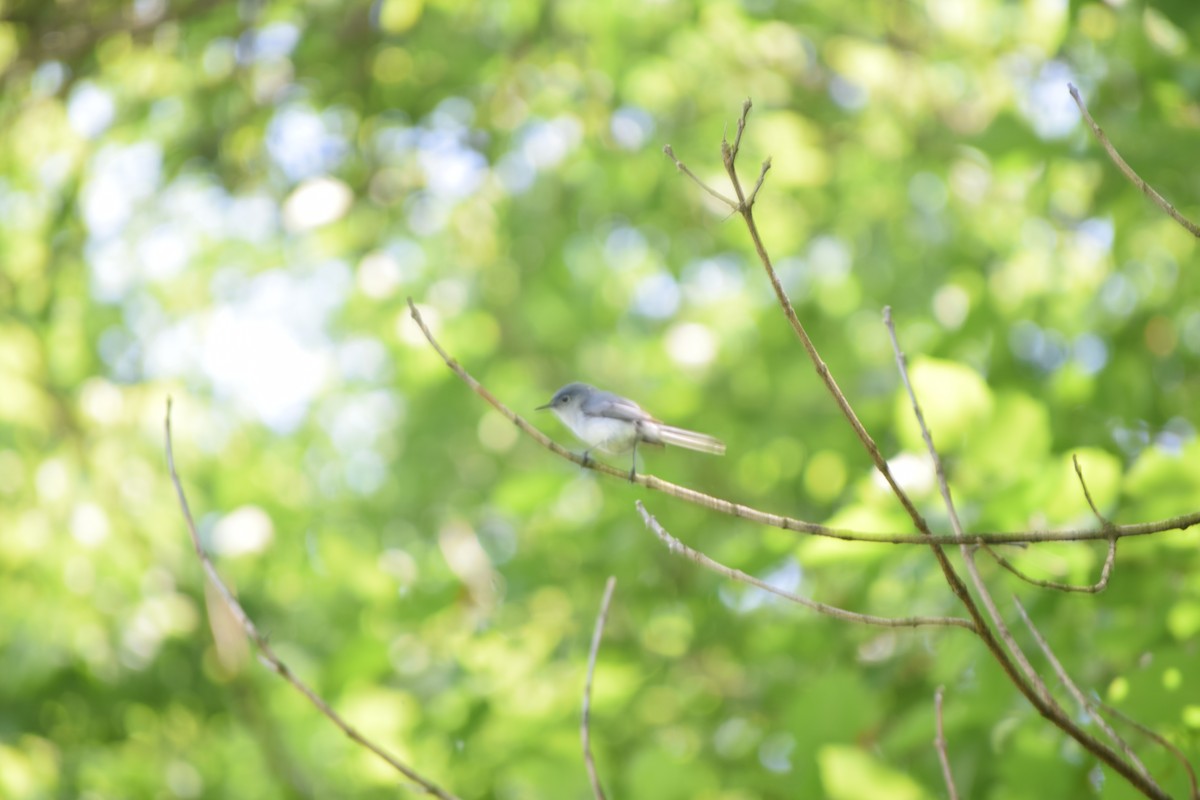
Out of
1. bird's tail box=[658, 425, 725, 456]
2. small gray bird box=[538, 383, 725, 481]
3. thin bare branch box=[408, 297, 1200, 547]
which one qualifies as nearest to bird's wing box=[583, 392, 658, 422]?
small gray bird box=[538, 383, 725, 481]

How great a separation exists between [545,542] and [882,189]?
7.41 ft

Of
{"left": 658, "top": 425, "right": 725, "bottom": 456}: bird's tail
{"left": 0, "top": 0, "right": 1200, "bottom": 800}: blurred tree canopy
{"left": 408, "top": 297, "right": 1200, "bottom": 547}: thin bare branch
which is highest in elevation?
{"left": 408, "top": 297, "right": 1200, "bottom": 547}: thin bare branch

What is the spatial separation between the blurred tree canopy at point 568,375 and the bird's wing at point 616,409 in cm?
32

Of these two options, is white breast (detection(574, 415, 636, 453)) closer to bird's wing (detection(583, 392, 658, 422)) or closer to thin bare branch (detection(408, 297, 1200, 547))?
bird's wing (detection(583, 392, 658, 422))

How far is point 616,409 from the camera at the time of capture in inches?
109

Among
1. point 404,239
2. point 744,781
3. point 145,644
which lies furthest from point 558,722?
point 404,239

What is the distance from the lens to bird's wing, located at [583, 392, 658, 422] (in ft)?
8.96

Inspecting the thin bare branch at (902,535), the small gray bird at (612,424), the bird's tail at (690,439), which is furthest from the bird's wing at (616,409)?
the thin bare branch at (902,535)

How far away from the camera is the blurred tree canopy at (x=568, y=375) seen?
2.46m

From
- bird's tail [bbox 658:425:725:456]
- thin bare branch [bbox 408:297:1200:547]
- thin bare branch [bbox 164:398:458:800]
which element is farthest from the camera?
bird's tail [bbox 658:425:725:456]

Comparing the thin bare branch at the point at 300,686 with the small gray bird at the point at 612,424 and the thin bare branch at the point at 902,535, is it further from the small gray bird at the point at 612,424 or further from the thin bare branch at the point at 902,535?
the small gray bird at the point at 612,424

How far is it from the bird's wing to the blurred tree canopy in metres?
0.32

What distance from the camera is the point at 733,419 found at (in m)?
3.94

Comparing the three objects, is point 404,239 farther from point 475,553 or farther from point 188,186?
point 475,553
